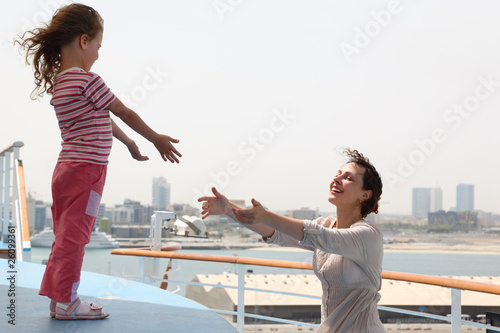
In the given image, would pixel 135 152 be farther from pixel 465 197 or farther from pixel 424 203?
pixel 465 197

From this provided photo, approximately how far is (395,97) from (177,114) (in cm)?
2856

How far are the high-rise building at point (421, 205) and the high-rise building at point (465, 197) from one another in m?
10.7

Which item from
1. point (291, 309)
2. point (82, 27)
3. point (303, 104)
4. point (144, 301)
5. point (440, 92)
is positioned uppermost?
point (440, 92)

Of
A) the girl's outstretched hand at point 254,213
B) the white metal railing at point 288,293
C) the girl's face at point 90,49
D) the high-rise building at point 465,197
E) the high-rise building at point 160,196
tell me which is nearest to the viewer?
the girl's outstretched hand at point 254,213

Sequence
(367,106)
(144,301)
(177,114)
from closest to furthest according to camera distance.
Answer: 1. (144,301)
2. (177,114)
3. (367,106)

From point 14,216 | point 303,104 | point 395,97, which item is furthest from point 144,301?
point 395,97

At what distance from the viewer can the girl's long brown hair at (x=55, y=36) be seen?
4.16 ft

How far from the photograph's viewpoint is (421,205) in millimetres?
26984

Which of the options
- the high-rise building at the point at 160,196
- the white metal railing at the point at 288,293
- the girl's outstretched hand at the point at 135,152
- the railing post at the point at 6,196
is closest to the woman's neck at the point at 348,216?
the white metal railing at the point at 288,293

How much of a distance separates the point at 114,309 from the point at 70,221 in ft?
1.22

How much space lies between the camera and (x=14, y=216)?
2941mm

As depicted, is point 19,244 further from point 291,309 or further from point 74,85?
point 291,309

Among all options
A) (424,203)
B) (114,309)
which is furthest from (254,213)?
(424,203)

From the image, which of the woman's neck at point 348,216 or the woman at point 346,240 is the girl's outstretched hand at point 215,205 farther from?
the woman's neck at point 348,216
